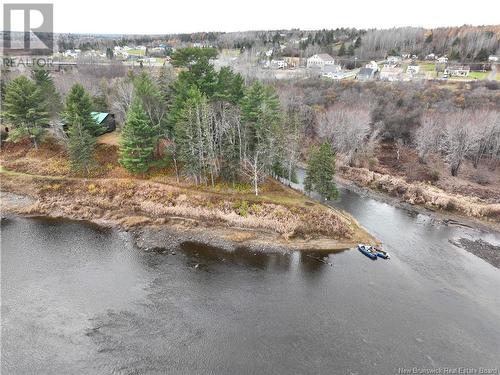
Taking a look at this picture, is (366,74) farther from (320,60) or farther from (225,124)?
(225,124)

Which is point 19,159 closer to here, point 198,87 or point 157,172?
point 157,172

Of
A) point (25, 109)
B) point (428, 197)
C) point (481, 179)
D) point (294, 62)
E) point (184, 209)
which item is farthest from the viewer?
point (294, 62)

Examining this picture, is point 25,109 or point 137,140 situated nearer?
point 137,140

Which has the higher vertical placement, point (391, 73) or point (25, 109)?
point (391, 73)

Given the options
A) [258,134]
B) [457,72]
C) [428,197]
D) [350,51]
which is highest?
[350,51]

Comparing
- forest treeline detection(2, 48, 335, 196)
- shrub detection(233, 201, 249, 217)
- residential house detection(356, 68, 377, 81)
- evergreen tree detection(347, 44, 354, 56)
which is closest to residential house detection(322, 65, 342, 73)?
residential house detection(356, 68, 377, 81)

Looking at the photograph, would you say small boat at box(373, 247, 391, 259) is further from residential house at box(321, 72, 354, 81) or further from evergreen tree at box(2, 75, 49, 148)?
residential house at box(321, 72, 354, 81)

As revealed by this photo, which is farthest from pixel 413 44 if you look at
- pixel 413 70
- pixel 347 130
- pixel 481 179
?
pixel 481 179

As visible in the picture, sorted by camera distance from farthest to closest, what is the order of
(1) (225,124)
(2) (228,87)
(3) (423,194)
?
(2) (228,87) → (3) (423,194) → (1) (225,124)

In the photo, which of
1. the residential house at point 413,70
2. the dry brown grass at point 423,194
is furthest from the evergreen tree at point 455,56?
the dry brown grass at point 423,194

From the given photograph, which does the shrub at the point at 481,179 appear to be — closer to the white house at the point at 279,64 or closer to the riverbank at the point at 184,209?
the riverbank at the point at 184,209
